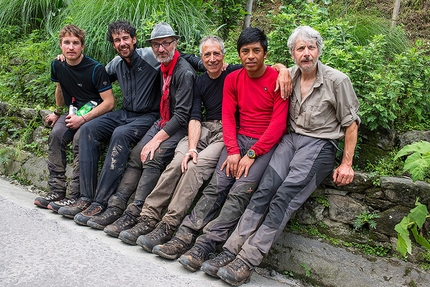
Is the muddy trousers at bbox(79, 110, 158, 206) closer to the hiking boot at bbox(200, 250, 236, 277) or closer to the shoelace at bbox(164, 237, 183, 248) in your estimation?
the shoelace at bbox(164, 237, 183, 248)

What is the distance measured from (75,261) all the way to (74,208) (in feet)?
3.00

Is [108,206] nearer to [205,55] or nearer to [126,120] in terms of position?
[126,120]

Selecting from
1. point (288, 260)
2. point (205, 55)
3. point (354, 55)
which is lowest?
point (288, 260)

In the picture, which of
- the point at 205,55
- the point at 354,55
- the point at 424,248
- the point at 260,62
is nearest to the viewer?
the point at 424,248

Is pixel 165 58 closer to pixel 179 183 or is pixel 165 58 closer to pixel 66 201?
pixel 179 183

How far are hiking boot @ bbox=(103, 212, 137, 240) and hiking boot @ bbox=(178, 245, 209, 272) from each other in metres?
0.75

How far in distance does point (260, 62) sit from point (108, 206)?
1927mm

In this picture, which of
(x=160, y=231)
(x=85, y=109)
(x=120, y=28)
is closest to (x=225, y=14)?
(x=120, y=28)

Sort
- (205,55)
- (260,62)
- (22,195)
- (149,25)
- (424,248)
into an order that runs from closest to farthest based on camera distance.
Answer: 1. (424,248)
2. (260,62)
3. (205,55)
4. (22,195)
5. (149,25)

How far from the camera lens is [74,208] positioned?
13.7ft

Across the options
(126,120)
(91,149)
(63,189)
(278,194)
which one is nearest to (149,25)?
(126,120)

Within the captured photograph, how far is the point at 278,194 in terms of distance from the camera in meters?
3.31

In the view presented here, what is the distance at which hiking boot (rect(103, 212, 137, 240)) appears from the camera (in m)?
3.80

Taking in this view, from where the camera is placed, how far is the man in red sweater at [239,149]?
3.44 m
